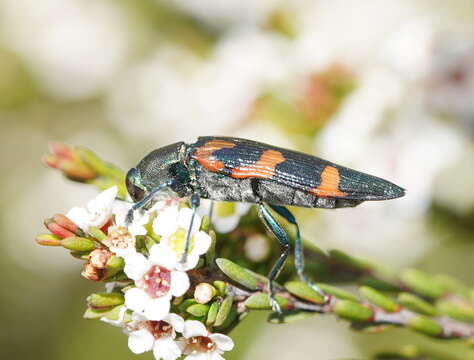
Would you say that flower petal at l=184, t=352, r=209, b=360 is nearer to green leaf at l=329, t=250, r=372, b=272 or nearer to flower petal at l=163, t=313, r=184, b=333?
flower petal at l=163, t=313, r=184, b=333

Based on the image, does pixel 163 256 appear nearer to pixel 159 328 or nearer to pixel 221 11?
pixel 159 328

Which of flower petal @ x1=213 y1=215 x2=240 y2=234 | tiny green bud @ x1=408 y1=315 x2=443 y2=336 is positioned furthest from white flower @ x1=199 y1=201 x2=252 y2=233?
tiny green bud @ x1=408 y1=315 x2=443 y2=336

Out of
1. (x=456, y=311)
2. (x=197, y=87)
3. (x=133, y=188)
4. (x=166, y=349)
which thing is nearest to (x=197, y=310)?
(x=166, y=349)

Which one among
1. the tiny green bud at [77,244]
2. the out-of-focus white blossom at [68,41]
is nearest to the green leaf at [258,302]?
the tiny green bud at [77,244]

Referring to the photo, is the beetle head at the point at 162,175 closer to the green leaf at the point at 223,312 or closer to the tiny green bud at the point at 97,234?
the tiny green bud at the point at 97,234

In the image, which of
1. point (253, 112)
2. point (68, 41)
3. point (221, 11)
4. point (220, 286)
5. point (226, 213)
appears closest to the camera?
point (220, 286)

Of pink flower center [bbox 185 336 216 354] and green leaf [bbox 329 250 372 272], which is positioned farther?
green leaf [bbox 329 250 372 272]

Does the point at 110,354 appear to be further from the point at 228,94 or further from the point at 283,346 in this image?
the point at 228,94
